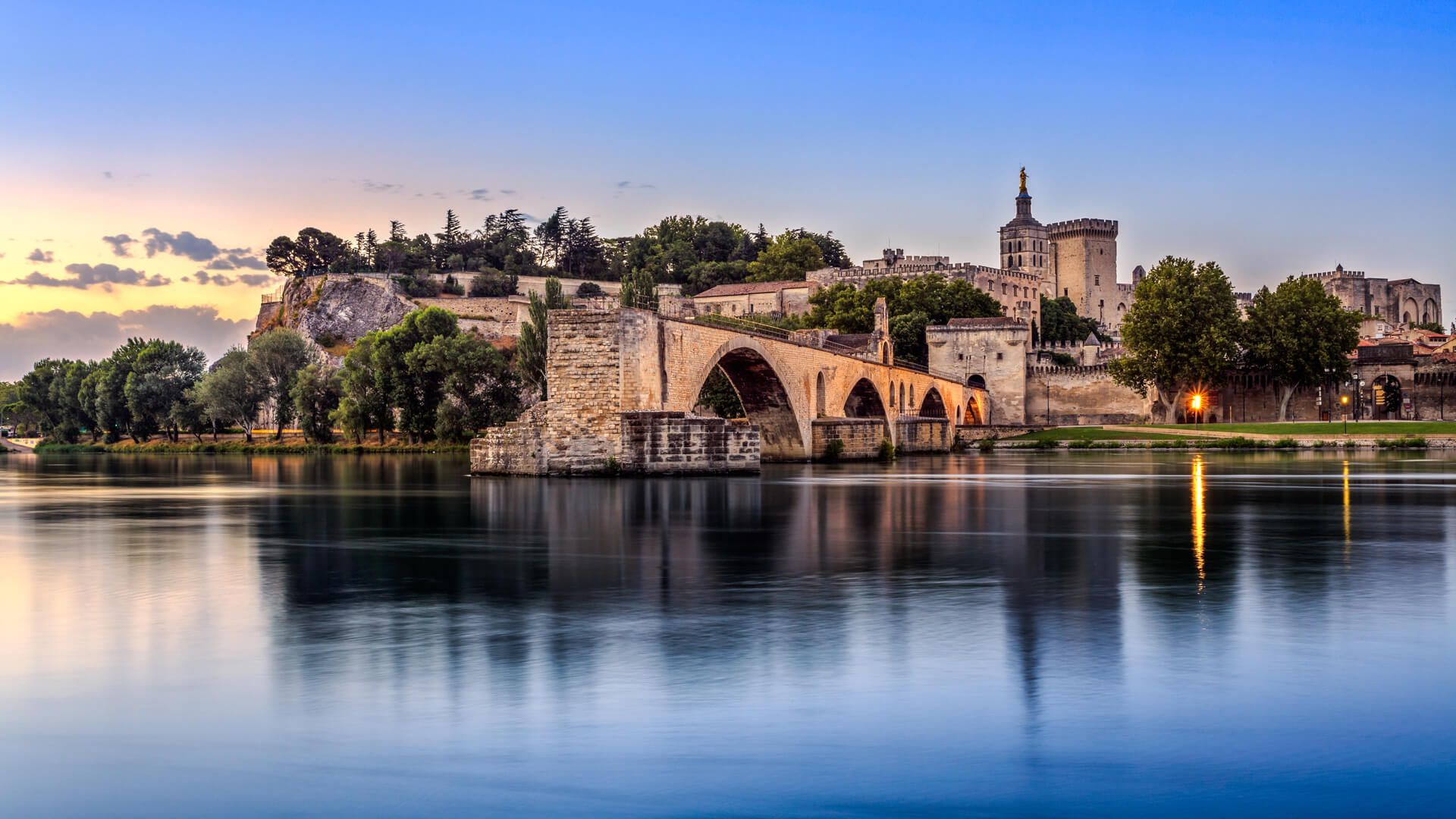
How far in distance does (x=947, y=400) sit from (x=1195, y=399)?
17542 mm

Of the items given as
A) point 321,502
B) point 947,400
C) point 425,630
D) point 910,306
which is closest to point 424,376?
point 947,400

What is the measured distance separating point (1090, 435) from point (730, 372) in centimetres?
2891

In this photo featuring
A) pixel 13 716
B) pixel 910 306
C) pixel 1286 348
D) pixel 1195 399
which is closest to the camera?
pixel 13 716

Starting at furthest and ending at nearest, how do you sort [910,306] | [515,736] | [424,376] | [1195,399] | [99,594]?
[910,306] < [1195,399] < [424,376] < [99,594] < [515,736]

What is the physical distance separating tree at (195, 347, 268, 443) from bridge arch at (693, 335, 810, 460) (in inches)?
A: 1467

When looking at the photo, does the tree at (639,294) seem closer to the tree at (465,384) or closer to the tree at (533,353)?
the tree at (533,353)

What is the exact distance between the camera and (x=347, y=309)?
98250 mm

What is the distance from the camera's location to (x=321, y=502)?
23.3m

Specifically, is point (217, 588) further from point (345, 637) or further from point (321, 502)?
point (321, 502)

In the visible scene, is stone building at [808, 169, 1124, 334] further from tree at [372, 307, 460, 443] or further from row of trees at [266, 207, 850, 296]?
tree at [372, 307, 460, 443]

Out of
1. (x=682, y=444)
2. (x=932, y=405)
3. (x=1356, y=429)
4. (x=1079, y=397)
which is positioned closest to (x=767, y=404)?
(x=682, y=444)

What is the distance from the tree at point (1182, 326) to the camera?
67938mm

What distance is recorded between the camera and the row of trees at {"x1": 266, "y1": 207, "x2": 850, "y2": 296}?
119625 millimetres

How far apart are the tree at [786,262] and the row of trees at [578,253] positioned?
3.7 inches
